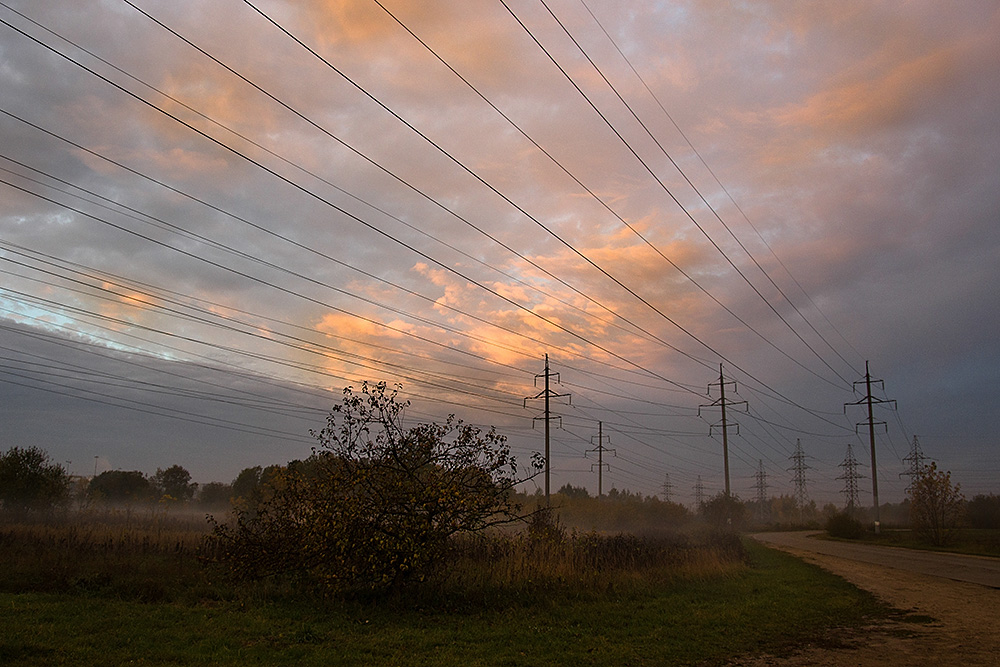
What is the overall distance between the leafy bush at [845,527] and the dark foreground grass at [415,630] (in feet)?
167

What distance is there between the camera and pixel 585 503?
81750 millimetres

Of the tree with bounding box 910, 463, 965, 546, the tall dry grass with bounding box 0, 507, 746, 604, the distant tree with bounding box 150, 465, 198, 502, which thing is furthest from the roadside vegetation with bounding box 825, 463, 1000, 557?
the distant tree with bounding box 150, 465, 198, 502

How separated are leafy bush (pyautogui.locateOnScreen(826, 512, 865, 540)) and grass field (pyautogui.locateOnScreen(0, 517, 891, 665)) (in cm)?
4798

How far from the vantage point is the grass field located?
32.2ft

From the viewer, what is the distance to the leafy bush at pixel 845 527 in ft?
195

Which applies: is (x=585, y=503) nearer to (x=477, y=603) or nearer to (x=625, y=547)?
Result: (x=625, y=547)

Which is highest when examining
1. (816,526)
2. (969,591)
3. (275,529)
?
(275,529)

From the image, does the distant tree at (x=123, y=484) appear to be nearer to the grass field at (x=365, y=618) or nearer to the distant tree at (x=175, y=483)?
the distant tree at (x=175, y=483)

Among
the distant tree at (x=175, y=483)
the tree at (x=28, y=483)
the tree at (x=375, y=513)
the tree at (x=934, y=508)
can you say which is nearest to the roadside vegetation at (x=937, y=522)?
the tree at (x=934, y=508)

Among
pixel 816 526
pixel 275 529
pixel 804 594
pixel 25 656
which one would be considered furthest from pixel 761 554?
pixel 816 526

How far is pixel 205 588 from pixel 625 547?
47.6 feet

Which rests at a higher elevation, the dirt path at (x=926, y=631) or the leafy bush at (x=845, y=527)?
the dirt path at (x=926, y=631)


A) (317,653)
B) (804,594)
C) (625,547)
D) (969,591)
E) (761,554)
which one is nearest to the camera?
(317,653)

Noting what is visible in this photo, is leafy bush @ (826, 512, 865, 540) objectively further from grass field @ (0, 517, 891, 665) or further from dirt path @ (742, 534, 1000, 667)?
grass field @ (0, 517, 891, 665)
